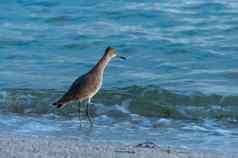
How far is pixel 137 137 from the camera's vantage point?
31.4ft

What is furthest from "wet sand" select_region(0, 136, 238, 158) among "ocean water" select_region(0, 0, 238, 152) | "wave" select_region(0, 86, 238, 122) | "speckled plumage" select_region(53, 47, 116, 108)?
"wave" select_region(0, 86, 238, 122)

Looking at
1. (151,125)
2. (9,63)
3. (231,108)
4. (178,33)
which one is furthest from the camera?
(178,33)

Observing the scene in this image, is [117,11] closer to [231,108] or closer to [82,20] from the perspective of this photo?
[82,20]

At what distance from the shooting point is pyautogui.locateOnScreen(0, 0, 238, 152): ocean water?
33.1 ft

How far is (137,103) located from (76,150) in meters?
3.45

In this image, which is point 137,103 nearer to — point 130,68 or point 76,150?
point 130,68

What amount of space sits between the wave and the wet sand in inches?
87.2

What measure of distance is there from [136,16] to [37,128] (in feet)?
26.8

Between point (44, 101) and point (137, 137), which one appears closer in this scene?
point (137, 137)

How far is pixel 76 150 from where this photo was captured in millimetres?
8016

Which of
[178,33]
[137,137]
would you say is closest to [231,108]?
[137,137]

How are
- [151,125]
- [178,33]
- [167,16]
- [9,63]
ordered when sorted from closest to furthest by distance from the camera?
[151,125]
[9,63]
[178,33]
[167,16]

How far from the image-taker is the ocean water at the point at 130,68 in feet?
33.1

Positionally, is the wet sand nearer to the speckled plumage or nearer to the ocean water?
the ocean water
